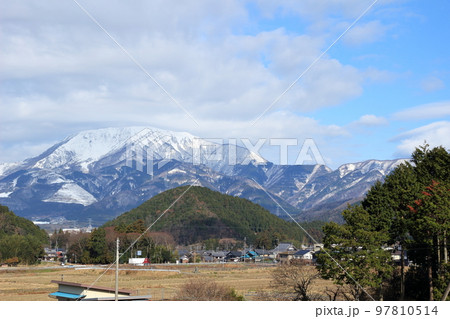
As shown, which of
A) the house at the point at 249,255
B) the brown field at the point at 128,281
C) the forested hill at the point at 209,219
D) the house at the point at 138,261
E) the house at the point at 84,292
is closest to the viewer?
the house at the point at 84,292

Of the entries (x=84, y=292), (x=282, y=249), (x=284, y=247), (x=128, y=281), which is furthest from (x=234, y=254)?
(x=84, y=292)

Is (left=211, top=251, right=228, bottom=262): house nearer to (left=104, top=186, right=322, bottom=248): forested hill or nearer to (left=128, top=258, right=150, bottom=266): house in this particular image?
(left=104, top=186, right=322, bottom=248): forested hill

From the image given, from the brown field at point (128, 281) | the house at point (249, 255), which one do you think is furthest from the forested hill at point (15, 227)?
the house at point (249, 255)

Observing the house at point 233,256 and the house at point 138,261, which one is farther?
the house at point 233,256

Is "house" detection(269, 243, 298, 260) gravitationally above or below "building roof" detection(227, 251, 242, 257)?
above

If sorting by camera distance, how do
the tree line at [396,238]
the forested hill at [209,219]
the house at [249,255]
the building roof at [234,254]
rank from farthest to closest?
the forested hill at [209,219]
the building roof at [234,254]
the house at [249,255]
the tree line at [396,238]

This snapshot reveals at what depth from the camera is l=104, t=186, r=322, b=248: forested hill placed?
11996cm

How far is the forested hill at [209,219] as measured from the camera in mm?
119963

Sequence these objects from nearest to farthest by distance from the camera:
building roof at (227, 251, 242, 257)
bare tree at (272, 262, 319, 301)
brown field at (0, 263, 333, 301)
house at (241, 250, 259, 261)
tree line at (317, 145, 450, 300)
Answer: tree line at (317, 145, 450, 300) < bare tree at (272, 262, 319, 301) < brown field at (0, 263, 333, 301) < house at (241, 250, 259, 261) < building roof at (227, 251, 242, 257)

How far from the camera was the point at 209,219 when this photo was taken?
124500mm

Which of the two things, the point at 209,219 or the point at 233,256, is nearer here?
the point at 233,256

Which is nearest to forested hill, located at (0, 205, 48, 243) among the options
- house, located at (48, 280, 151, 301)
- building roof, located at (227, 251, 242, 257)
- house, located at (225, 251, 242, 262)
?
house, located at (225, 251, 242, 262)

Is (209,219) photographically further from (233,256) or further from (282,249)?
(282,249)

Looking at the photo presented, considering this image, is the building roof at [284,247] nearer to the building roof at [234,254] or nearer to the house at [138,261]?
the building roof at [234,254]
